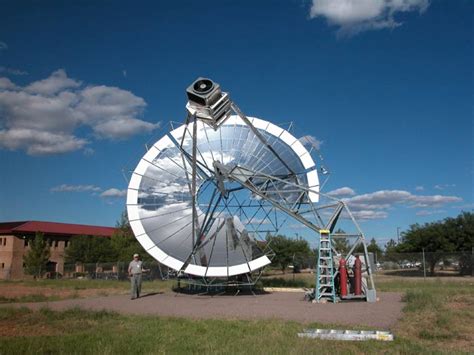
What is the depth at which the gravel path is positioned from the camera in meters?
15.0

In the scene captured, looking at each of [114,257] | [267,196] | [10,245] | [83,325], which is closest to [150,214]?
[267,196]

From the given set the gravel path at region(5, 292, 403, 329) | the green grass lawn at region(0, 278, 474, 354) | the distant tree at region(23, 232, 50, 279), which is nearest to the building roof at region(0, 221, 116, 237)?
the distant tree at region(23, 232, 50, 279)

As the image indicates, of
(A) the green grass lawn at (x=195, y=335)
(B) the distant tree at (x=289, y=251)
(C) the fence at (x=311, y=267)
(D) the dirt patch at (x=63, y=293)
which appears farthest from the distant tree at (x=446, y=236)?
(A) the green grass lawn at (x=195, y=335)

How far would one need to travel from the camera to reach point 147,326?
13.3 metres

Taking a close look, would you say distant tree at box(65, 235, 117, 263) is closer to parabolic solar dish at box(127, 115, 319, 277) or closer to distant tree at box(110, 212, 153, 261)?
distant tree at box(110, 212, 153, 261)

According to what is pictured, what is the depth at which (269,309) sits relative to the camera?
17.8 metres

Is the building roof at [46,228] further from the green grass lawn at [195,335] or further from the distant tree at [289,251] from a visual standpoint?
the green grass lawn at [195,335]

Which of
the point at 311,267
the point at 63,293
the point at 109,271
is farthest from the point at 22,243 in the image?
the point at 63,293

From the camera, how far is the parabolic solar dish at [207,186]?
24.1 meters

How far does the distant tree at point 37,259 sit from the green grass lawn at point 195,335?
48507 millimetres

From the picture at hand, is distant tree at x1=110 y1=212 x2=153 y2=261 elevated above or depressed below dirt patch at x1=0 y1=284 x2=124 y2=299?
above

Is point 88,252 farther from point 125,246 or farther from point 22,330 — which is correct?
point 22,330

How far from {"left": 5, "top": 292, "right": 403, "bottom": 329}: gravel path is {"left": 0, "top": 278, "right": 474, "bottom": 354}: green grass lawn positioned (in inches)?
41.8

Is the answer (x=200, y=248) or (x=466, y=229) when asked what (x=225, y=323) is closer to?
(x=200, y=248)
